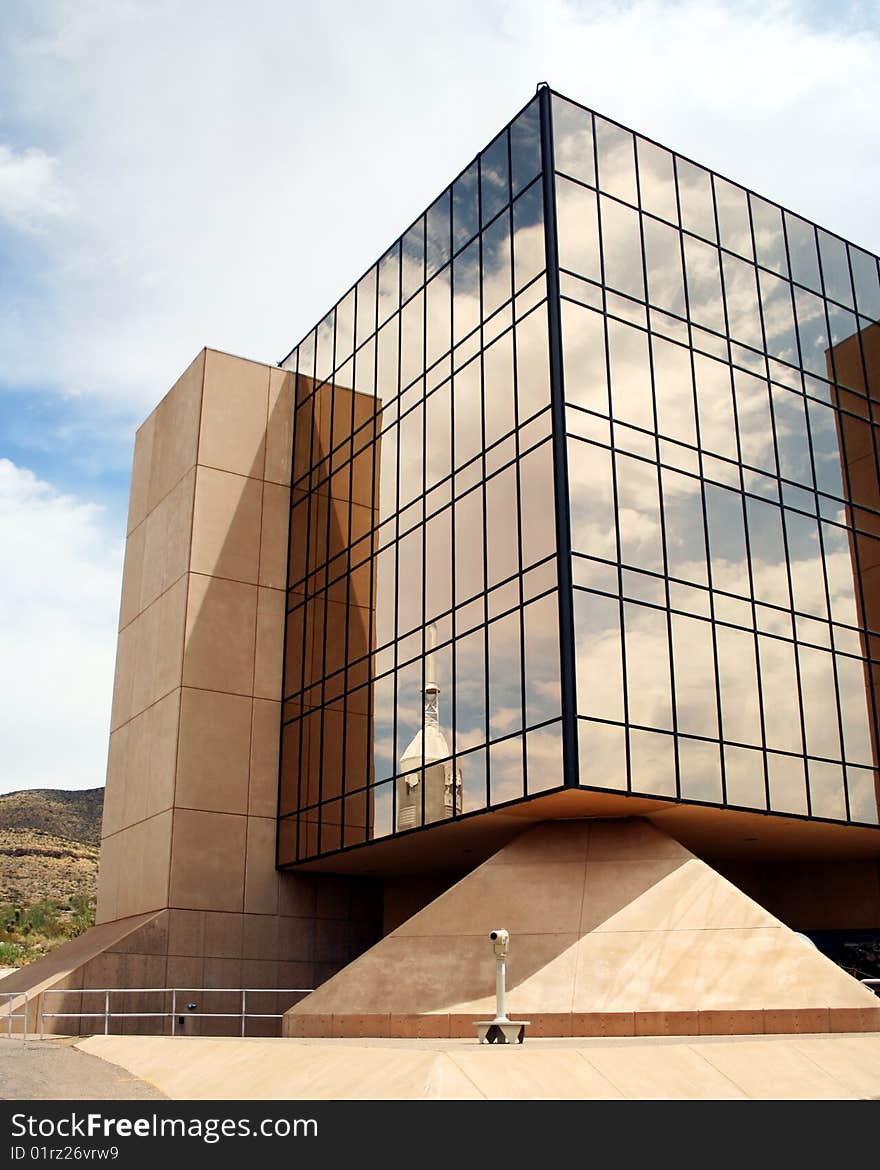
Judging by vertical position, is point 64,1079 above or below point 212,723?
below

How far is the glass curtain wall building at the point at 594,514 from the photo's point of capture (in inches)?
1146

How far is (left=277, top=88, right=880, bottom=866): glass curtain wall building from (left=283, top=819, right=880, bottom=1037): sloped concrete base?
2080 millimetres

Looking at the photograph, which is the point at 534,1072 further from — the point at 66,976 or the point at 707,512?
the point at 66,976

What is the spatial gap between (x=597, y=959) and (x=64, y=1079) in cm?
1151

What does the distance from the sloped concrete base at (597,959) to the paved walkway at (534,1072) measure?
484 centimetres

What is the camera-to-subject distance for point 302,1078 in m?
17.7

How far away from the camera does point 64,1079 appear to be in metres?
20.0

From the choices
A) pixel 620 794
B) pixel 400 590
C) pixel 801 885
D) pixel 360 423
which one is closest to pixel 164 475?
pixel 360 423

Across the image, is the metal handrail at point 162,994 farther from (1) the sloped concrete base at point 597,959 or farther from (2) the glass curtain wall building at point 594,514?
(1) the sloped concrete base at point 597,959

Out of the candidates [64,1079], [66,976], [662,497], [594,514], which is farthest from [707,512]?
[66,976]

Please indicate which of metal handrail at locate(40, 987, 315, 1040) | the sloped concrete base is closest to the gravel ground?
the sloped concrete base
